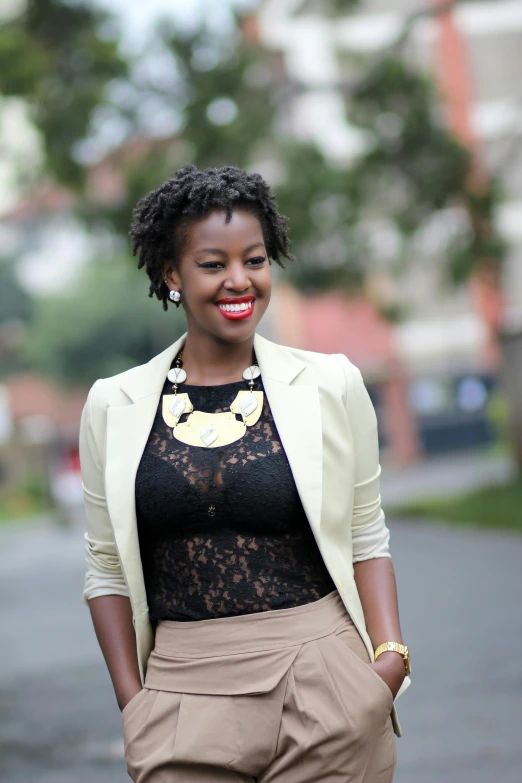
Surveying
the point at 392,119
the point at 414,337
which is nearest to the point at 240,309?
the point at 392,119

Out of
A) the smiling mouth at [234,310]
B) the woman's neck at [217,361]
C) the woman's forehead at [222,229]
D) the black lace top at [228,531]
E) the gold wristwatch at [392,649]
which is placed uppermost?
the woman's forehead at [222,229]

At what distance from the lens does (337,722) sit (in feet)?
7.72

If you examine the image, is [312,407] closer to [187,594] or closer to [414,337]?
[187,594]

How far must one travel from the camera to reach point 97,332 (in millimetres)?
42219

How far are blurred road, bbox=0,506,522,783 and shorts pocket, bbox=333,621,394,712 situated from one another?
8.65 ft

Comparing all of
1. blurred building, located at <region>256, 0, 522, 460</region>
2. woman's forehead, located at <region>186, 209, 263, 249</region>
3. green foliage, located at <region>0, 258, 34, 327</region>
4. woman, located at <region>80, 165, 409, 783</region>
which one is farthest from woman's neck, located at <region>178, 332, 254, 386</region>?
green foliage, located at <region>0, 258, 34, 327</region>

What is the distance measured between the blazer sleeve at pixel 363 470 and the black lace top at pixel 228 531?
0.54ft

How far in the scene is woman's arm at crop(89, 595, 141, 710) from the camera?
2.56 m

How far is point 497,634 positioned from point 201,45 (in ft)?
26.9

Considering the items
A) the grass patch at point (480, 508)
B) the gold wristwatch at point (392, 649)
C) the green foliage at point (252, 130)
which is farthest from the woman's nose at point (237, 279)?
the grass patch at point (480, 508)

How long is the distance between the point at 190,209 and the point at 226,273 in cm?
16

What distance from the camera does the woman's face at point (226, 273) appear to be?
8.26 feet

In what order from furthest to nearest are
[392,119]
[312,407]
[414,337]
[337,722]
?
[414,337] → [392,119] → [312,407] → [337,722]

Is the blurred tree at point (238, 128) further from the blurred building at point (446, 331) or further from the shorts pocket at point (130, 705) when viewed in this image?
the blurred building at point (446, 331)
